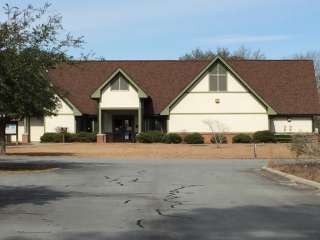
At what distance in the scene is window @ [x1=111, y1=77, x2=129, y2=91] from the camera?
55.5 meters

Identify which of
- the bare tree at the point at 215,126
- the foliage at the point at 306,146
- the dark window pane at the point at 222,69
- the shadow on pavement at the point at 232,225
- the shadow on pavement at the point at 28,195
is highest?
the dark window pane at the point at 222,69

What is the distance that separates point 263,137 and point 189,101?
6950mm

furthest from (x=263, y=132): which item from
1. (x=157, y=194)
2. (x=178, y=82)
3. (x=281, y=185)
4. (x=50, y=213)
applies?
(x=50, y=213)

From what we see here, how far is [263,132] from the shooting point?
2130 inches

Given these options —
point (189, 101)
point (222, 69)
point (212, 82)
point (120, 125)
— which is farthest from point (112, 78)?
point (222, 69)

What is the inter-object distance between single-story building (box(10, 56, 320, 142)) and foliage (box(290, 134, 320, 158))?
1181 inches

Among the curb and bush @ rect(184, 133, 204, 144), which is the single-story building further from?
the curb

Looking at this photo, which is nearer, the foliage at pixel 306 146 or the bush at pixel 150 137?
the foliage at pixel 306 146

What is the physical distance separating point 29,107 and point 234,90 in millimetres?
31999

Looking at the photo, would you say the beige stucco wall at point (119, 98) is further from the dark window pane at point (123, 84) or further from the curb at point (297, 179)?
the curb at point (297, 179)

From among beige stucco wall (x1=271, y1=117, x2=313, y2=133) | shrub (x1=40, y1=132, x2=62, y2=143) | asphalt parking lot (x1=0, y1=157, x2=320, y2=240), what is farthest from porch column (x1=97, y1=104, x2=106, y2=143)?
asphalt parking lot (x1=0, y1=157, x2=320, y2=240)

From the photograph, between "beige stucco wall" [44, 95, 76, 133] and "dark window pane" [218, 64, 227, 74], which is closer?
"dark window pane" [218, 64, 227, 74]

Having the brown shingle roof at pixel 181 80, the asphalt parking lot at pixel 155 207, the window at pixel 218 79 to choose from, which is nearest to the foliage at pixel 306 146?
the asphalt parking lot at pixel 155 207

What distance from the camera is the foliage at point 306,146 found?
24.6 m
